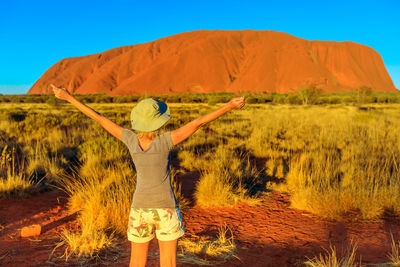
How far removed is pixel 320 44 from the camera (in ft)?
350

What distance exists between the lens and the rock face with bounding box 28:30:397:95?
88.1 m

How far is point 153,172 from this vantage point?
1.82 m

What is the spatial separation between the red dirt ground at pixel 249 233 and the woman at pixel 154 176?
4.32 feet

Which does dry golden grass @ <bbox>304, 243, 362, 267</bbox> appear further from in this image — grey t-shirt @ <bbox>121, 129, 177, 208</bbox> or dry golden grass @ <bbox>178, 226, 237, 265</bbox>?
grey t-shirt @ <bbox>121, 129, 177, 208</bbox>

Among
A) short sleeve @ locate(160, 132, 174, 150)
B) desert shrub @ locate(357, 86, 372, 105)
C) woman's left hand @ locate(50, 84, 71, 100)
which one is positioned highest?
desert shrub @ locate(357, 86, 372, 105)

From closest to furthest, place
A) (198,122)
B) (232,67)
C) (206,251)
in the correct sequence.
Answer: (198,122) < (206,251) < (232,67)

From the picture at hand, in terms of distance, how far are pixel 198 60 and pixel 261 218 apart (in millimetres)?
93766

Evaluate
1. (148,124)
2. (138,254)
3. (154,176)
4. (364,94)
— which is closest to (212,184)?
(138,254)

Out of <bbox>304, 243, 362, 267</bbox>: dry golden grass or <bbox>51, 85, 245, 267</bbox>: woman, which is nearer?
<bbox>51, 85, 245, 267</bbox>: woman

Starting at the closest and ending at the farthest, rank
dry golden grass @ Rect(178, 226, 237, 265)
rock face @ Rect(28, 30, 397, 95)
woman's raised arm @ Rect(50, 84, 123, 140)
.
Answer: woman's raised arm @ Rect(50, 84, 123, 140) → dry golden grass @ Rect(178, 226, 237, 265) → rock face @ Rect(28, 30, 397, 95)

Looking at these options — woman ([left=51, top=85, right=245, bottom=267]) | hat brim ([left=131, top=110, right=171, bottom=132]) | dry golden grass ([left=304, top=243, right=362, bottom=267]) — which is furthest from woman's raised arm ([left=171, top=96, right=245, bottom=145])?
dry golden grass ([left=304, top=243, right=362, bottom=267])

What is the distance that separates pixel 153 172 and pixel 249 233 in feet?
8.06

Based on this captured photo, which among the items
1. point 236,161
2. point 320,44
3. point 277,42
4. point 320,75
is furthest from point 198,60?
point 236,161

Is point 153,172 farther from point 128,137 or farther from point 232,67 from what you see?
point 232,67
